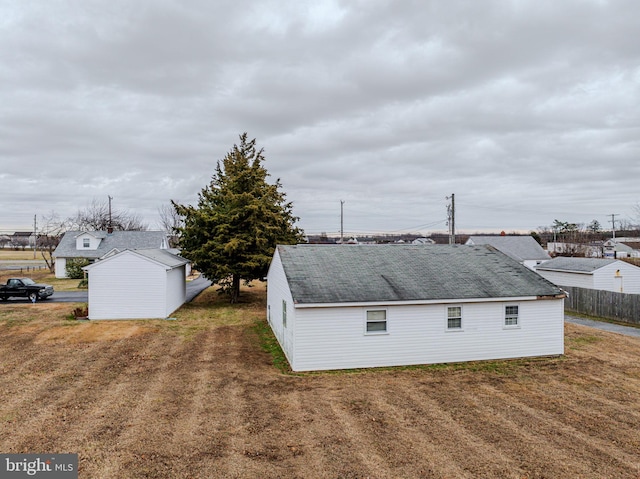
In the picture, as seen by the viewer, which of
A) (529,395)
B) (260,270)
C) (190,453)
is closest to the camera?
(190,453)

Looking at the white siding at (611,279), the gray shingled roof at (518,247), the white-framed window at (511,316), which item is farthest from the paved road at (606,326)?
the gray shingled roof at (518,247)

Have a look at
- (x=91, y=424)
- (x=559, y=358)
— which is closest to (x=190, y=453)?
(x=91, y=424)

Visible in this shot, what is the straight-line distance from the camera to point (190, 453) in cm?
815

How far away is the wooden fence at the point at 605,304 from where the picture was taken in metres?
23.9

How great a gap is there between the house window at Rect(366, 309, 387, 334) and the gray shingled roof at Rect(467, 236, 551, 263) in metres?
35.9

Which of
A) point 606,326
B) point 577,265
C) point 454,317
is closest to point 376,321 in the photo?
point 454,317

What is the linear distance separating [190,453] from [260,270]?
66.5 feet

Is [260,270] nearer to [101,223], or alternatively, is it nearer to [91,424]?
[91,424]

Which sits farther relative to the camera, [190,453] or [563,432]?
[563,432]

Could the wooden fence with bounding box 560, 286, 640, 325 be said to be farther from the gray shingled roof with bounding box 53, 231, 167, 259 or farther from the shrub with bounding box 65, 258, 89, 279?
the shrub with bounding box 65, 258, 89, 279

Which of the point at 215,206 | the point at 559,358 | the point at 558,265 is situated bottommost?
the point at 559,358

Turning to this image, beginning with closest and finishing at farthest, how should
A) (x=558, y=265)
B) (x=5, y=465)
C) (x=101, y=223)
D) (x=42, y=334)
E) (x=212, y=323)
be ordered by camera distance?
(x=5, y=465)
(x=42, y=334)
(x=212, y=323)
(x=558, y=265)
(x=101, y=223)

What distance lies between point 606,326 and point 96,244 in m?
48.7

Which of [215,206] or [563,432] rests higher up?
[215,206]
